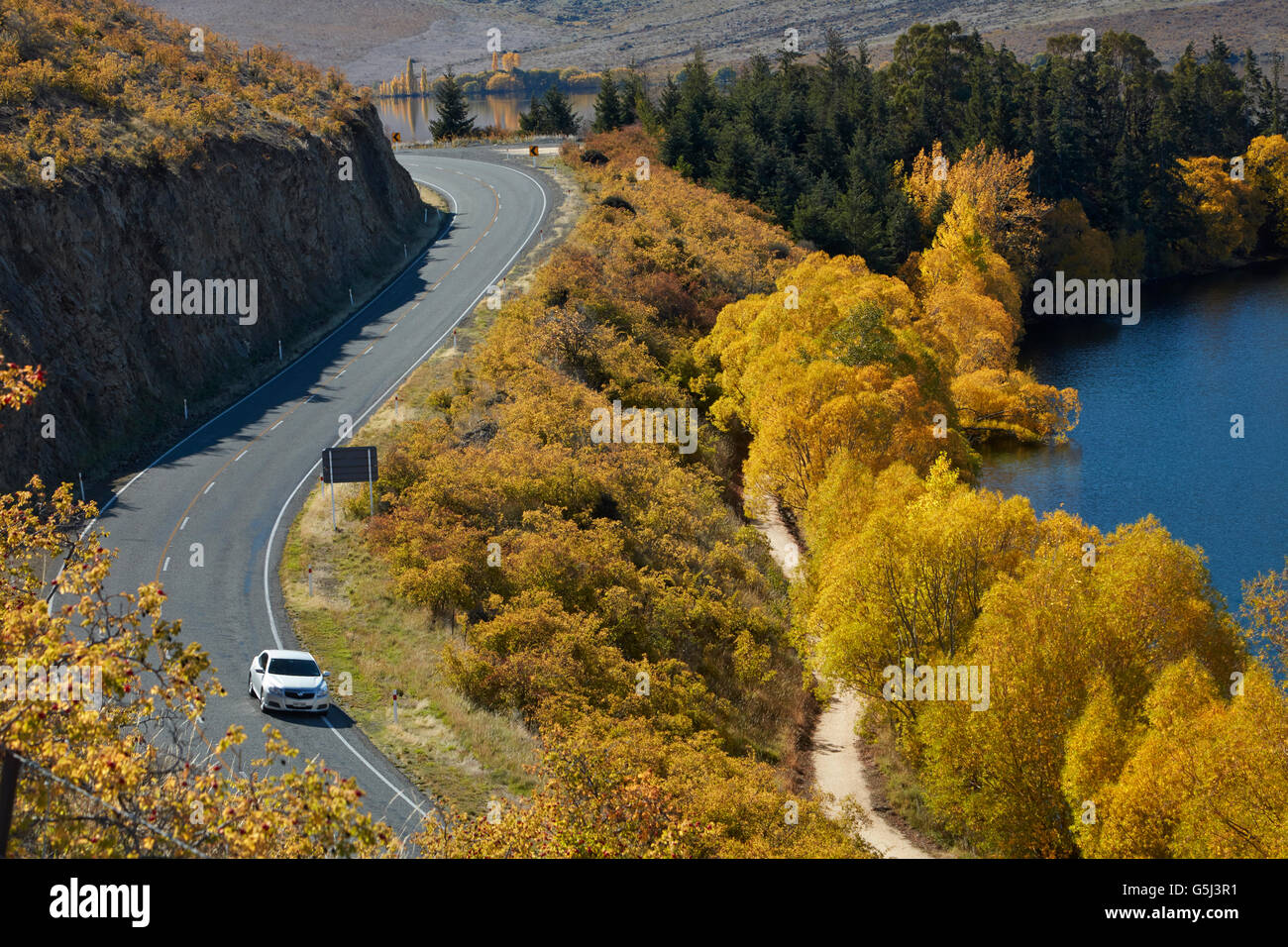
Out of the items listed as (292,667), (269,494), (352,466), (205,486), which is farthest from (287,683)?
(205,486)

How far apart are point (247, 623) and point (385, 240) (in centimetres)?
4325

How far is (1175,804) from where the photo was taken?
24719mm

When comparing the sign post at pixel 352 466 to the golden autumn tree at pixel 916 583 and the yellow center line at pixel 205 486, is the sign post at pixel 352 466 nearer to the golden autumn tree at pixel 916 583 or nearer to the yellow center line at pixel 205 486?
the yellow center line at pixel 205 486

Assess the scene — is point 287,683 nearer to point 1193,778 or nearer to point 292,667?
point 292,667

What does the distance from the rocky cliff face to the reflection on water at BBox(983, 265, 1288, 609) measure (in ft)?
126

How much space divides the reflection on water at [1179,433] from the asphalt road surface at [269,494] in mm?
31805

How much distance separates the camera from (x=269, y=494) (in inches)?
1646

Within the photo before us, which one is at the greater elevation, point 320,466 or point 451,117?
point 451,117

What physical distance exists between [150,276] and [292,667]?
27719 millimetres
